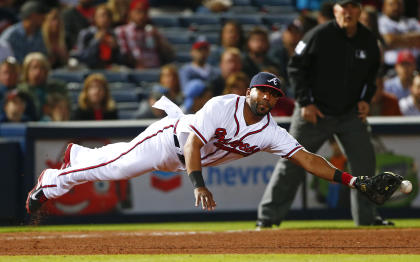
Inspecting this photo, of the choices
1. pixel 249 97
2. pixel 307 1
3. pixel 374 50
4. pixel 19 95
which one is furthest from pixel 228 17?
pixel 249 97

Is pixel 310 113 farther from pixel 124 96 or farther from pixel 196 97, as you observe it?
pixel 124 96

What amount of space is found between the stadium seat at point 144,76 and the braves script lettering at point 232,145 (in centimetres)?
563

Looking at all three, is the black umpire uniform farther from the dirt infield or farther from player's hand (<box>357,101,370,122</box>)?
the dirt infield

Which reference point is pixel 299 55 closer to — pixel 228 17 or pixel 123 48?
pixel 123 48

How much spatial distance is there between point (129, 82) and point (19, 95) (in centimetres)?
262

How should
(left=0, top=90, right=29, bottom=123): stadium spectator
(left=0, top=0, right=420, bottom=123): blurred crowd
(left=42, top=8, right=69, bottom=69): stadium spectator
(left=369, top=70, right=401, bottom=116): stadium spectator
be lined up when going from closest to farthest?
(left=0, top=90, right=29, bottom=123): stadium spectator
(left=0, top=0, right=420, bottom=123): blurred crowd
(left=369, top=70, right=401, bottom=116): stadium spectator
(left=42, top=8, right=69, bottom=69): stadium spectator

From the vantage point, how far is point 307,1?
13.6m

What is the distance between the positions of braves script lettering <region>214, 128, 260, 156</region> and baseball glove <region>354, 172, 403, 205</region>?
87cm

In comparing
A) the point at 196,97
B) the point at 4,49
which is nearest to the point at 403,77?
the point at 196,97

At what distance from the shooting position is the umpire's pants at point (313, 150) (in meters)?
7.37

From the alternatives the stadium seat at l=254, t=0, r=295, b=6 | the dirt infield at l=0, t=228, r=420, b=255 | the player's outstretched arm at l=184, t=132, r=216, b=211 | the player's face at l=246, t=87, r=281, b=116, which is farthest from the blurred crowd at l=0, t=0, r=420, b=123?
the player's outstretched arm at l=184, t=132, r=216, b=211

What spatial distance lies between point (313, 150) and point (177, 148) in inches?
76.2

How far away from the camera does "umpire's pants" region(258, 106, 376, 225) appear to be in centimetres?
737

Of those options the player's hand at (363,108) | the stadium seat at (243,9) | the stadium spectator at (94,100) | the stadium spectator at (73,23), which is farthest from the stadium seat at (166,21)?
the player's hand at (363,108)
